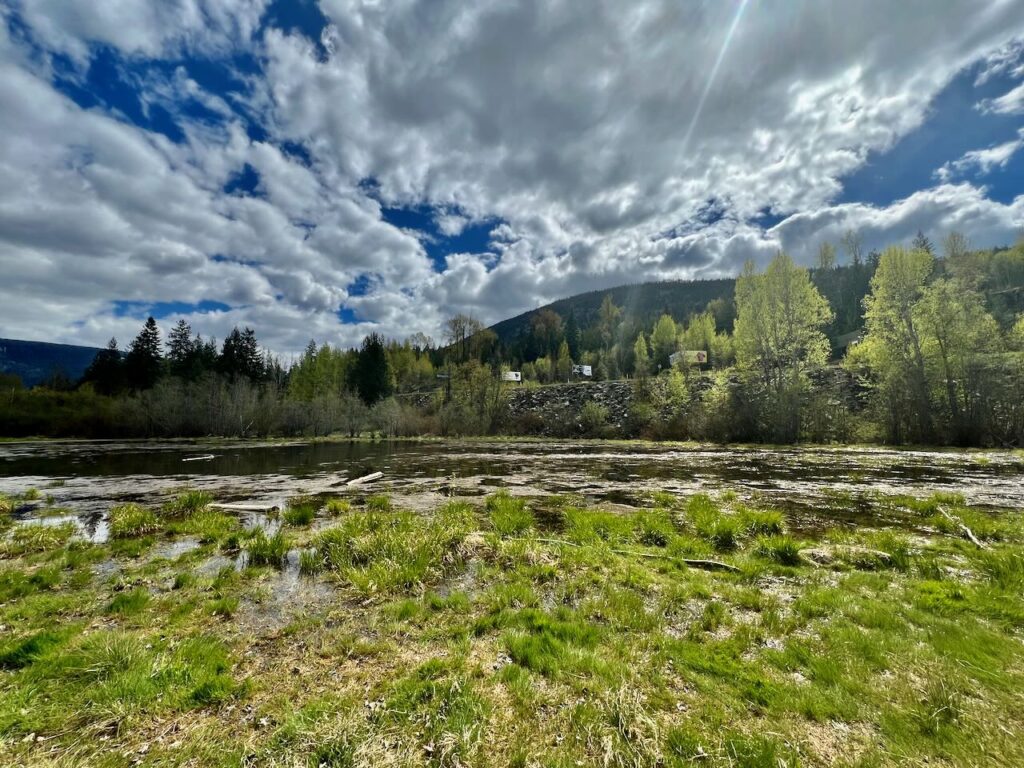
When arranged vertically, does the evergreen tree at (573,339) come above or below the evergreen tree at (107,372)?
above

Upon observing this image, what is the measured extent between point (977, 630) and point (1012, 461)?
2888 centimetres

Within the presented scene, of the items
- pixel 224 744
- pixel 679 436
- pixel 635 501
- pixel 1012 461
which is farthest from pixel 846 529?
pixel 679 436

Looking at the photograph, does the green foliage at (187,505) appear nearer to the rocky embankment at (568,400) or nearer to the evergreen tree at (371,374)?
the rocky embankment at (568,400)

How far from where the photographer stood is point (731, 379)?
53375mm

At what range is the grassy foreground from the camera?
334 centimetres

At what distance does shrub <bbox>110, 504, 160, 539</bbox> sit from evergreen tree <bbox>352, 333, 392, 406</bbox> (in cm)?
7057

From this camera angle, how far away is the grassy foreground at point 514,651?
3338 mm

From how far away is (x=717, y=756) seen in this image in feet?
10.4

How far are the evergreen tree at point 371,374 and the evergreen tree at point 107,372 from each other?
38921 mm

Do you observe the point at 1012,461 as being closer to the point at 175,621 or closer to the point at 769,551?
the point at 769,551

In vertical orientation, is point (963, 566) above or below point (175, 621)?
below

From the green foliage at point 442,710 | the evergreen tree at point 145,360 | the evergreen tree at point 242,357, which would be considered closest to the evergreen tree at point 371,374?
the evergreen tree at point 242,357

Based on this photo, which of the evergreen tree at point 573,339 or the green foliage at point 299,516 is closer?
the green foliage at point 299,516

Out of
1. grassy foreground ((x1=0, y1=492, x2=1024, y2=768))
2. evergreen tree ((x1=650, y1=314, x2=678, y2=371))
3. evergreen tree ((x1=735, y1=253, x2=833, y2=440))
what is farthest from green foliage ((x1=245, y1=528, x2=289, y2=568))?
evergreen tree ((x1=650, y1=314, x2=678, y2=371))
